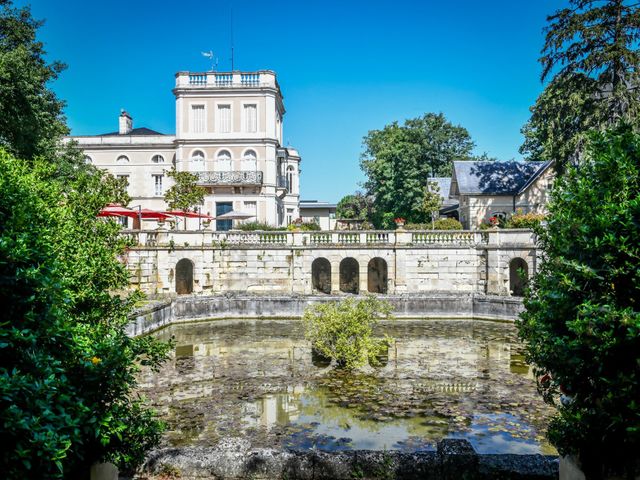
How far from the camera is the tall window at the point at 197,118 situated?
1414 inches

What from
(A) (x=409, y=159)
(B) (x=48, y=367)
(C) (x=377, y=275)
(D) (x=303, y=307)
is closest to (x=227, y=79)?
(A) (x=409, y=159)

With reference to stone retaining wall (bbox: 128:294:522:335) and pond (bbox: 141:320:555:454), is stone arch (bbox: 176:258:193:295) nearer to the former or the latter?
stone retaining wall (bbox: 128:294:522:335)

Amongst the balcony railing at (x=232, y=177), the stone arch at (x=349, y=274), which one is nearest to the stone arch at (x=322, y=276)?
the stone arch at (x=349, y=274)

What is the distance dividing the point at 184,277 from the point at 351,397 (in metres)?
18.4

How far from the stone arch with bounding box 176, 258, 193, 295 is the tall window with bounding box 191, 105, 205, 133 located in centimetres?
1300

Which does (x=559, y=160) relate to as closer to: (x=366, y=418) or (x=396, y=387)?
(x=396, y=387)

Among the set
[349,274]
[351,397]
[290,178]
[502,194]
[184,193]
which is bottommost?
[351,397]

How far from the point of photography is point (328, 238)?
24.6 m

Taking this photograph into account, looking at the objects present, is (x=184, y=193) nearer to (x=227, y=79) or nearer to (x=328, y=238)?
(x=328, y=238)

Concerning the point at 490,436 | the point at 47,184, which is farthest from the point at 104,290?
the point at 490,436

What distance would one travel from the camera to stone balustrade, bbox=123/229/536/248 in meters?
23.8

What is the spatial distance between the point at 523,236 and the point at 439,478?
19755 mm

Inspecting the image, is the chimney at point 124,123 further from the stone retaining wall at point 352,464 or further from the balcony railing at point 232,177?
the stone retaining wall at point 352,464

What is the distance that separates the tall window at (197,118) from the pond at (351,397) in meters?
22.9
